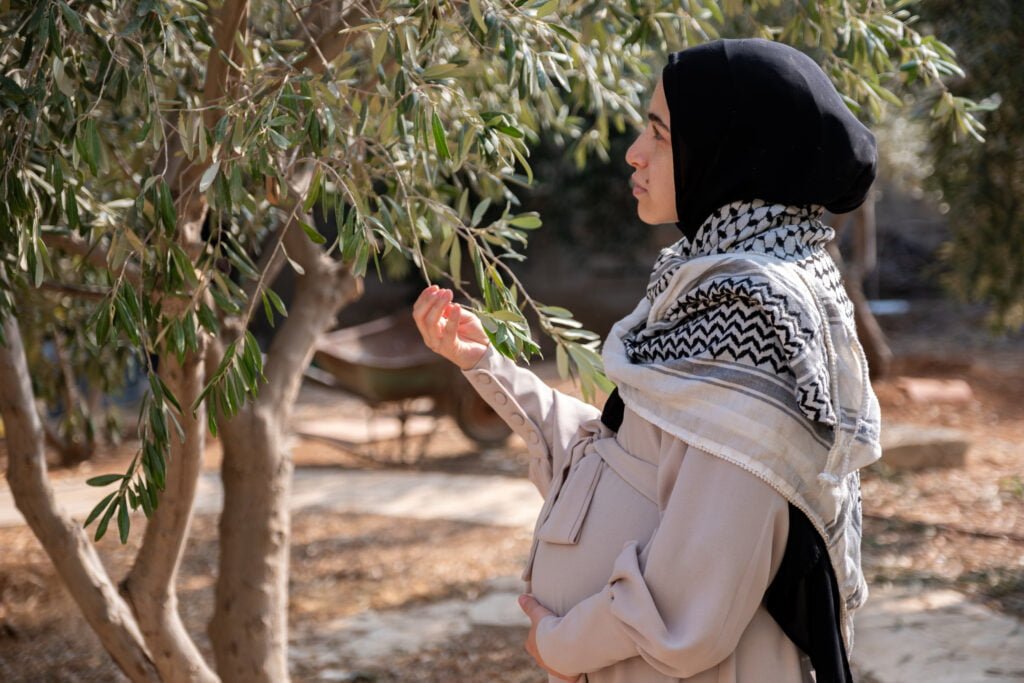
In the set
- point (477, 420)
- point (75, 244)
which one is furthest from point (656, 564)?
point (477, 420)

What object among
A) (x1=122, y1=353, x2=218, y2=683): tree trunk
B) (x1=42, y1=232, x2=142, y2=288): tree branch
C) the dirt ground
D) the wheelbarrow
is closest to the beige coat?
(x1=42, y1=232, x2=142, y2=288): tree branch

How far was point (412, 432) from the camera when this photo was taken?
9.96 m

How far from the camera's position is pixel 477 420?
28.6 feet

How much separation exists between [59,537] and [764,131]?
2.33 metres

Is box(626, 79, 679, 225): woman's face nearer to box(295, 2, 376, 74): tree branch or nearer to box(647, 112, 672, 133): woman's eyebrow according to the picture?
box(647, 112, 672, 133): woman's eyebrow

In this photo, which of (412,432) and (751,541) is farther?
(412,432)

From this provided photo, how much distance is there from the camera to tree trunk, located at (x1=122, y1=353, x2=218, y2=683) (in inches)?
121

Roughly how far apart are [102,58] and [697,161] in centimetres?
119

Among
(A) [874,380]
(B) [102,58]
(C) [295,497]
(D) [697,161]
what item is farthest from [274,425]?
(A) [874,380]

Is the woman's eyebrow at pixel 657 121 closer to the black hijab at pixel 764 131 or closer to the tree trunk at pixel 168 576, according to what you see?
the black hijab at pixel 764 131

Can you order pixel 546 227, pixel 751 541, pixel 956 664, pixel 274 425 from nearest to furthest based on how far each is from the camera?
1. pixel 751 541
2. pixel 274 425
3. pixel 956 664
4. pixel 546 227

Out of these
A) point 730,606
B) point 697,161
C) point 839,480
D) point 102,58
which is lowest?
point 730,606

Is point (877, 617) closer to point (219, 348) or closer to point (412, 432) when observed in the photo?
point (219, 348)

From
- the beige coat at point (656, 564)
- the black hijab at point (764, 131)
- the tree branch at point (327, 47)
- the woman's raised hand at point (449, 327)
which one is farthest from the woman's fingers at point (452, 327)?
the tree branch at point (327, 47)
